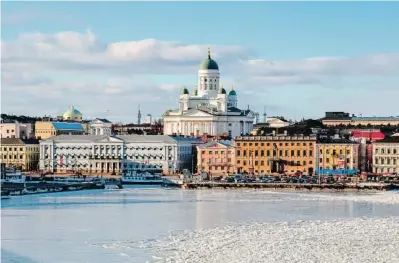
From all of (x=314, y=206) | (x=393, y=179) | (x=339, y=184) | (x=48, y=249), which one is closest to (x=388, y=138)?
(x=393, y=179)

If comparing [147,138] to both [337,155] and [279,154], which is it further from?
[337,155]

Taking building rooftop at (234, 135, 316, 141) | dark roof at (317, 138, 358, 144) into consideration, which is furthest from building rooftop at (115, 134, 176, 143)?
dark roof at (317, 138, 358, 144)

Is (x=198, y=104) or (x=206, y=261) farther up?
(x=198, y=104)

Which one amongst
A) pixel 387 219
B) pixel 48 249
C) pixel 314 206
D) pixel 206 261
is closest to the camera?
pixel 206 261

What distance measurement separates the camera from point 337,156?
61000 millimetres

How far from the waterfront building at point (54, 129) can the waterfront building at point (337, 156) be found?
2995 cm

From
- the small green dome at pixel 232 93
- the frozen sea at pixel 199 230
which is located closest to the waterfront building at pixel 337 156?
the frozen sea at pixel 199 230

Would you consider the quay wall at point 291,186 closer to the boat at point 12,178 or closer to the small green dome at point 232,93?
the boat at point 12,178

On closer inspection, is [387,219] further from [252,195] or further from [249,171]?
[249,171]

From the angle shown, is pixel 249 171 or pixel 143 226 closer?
pixel 143 226

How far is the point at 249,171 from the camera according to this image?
62.9m

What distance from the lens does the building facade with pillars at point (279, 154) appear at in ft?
203

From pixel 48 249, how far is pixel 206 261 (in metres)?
4.07

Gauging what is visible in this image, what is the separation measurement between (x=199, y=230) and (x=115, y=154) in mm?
41700
